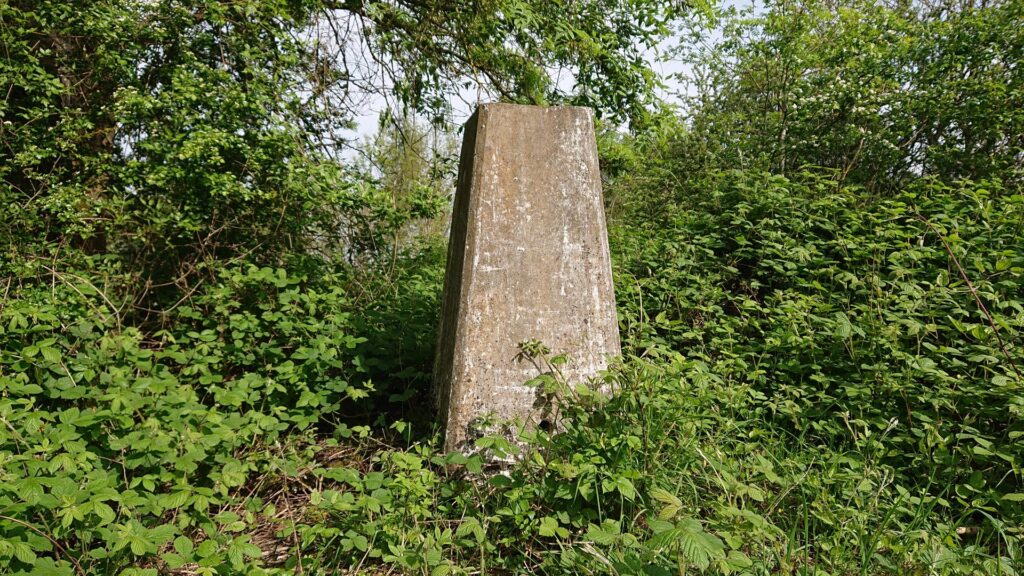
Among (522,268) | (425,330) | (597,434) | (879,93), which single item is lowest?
(597,434)

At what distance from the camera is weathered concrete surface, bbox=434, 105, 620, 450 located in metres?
2.69

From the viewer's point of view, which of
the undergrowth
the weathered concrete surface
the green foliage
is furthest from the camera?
the green foliage

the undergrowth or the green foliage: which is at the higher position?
the green foliage

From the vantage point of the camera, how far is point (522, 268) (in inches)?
109

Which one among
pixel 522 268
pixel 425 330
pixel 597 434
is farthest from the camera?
pixel 425 330

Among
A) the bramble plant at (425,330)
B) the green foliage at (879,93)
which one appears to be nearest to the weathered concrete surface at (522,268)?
the bramble plant at (425,330)

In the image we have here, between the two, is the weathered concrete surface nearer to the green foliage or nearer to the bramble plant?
the bramble plant

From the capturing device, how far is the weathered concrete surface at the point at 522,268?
8.81ft

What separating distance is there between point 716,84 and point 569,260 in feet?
25.7

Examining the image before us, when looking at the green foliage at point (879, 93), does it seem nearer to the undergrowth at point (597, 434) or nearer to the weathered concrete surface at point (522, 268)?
the undergrowth at point (597, 434)

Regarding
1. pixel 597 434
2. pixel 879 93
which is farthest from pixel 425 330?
pixel 879 93

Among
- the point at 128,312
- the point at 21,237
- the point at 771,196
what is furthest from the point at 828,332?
the point at 21,237

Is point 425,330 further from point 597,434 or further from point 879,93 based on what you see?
point 879,93

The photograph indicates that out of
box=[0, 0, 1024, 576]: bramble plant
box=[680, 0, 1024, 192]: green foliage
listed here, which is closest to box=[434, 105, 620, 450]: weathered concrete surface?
box=[0, 0, 1024, 576]: bramble plant
